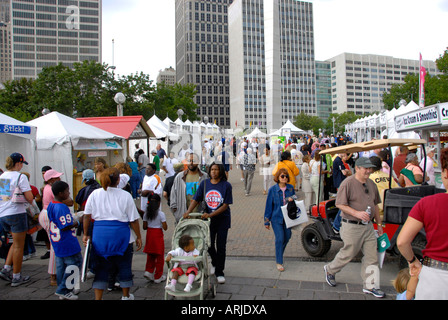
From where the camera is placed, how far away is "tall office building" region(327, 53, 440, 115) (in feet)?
543

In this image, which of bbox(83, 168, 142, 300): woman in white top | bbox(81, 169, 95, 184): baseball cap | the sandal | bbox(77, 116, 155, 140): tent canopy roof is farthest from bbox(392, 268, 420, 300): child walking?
bbox(77, 116, 155, 140): tent canopy roof

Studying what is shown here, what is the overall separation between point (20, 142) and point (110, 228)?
5.90m

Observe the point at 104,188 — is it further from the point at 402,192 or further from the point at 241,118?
the point at 241,118

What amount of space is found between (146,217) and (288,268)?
2474 mm

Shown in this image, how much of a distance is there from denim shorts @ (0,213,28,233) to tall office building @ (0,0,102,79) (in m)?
134

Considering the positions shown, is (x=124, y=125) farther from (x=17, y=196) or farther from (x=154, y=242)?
(x=154, y=242)

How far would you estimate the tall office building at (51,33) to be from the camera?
123 m

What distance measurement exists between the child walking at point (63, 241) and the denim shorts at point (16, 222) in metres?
1.25

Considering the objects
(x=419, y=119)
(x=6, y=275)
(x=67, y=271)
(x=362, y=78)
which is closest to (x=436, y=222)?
(x=67, y=271)

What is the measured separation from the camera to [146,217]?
17.2 ft

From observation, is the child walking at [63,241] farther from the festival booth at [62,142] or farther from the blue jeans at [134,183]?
the blue jeans at [134,183]

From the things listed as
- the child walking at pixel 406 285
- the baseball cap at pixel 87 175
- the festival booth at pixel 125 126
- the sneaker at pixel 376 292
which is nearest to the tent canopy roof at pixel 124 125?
the festival booth at pixel 125 126

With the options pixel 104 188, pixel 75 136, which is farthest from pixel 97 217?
pixel 75 136

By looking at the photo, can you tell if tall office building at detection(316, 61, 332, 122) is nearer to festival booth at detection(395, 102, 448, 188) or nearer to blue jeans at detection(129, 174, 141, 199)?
festival booth at detection(395, 102, 448, 188)
